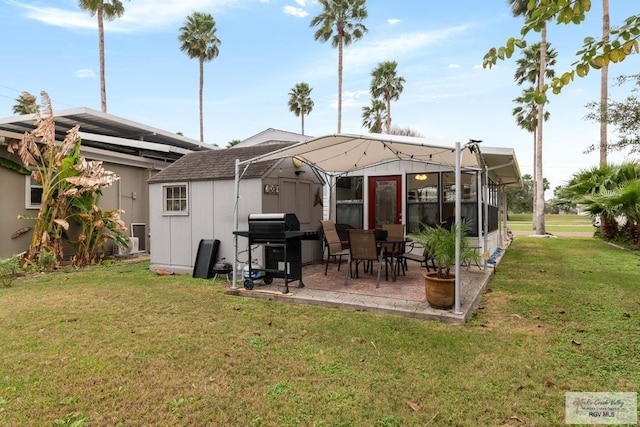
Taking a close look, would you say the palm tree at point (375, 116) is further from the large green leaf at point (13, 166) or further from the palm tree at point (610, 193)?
the large green leaf at point (13, 166)

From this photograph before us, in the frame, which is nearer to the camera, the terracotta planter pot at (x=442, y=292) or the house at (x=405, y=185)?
the terracotta planter pot at (x=442, y=292)

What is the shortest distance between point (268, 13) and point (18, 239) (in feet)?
36.0

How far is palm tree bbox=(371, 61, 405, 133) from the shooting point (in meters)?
30.9

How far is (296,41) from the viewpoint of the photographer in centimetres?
1808

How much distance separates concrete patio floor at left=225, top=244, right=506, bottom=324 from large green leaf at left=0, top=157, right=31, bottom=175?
21.7ft

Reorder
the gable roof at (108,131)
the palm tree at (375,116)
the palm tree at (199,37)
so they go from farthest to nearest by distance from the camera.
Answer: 1. the palm tree at (375,116)
2. the palm tree at (199,37)
3. the gable roof at (108,131)

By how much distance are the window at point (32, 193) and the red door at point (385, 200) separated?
8537 millimetres

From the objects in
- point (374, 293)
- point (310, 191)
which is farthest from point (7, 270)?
point (374, 293)

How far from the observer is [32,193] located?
30.0 feet

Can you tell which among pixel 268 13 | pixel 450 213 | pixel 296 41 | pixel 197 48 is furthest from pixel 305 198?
pixel 197 48

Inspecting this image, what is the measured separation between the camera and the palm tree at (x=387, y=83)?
30922 millimetres

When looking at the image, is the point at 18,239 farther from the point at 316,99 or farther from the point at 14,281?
the point at 316,99

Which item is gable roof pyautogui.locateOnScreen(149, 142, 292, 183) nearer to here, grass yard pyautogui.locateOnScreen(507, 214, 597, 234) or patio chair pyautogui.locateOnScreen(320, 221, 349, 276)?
patio chair pyautogui.locateOnScreen(320, 221, 349, 276)

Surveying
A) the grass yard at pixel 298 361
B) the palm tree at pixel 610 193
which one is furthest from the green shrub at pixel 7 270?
the palm tree at pixel 610 193
